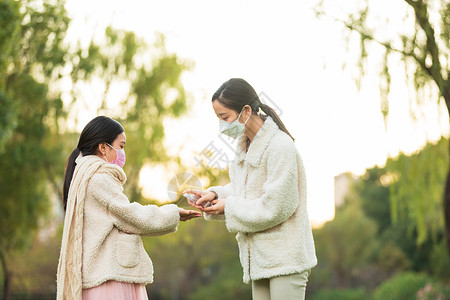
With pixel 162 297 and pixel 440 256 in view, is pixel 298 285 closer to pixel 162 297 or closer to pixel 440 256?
pixel 162 297

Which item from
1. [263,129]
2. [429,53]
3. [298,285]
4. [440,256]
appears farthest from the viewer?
[440,256]

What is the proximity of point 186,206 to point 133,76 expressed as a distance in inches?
538

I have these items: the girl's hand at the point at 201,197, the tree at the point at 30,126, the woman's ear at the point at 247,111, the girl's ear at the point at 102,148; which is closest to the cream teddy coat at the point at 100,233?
the girl's ear at the point at 102,148

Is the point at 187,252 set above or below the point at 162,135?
below

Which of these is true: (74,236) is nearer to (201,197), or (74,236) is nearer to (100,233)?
(100,233)

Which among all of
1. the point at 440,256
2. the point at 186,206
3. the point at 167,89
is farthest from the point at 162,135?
the point at 440,256

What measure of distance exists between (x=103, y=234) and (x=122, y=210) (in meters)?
0.17

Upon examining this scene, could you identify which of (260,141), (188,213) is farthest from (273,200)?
(188,213)

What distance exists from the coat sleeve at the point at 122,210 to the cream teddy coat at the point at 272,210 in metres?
0.50

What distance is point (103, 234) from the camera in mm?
3410

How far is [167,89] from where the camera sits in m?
17.6

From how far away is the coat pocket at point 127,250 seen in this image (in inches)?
134

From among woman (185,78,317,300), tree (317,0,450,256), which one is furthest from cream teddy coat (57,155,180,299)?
tree (317,0,450,256)

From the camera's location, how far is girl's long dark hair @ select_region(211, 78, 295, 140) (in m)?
3.35
